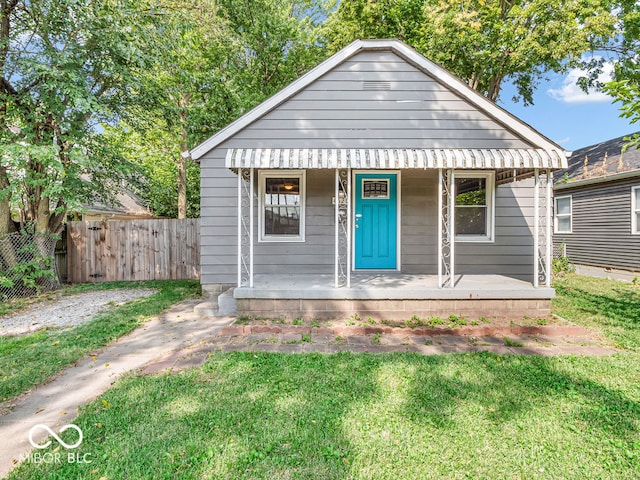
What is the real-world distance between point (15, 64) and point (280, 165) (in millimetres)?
6233

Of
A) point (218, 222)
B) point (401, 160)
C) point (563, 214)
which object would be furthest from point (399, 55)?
point (563, 214)

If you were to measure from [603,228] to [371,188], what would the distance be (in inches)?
369

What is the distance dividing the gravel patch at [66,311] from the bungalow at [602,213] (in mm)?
13587

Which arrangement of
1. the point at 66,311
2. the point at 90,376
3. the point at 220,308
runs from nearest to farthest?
1. the point at 90,376
2. the point at 220,308
3. the point at 66,311

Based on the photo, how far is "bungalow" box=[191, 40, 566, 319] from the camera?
6.54m

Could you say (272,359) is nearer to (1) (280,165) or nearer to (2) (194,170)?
(1) (280,165)

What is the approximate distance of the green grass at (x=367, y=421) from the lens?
2.16 meters

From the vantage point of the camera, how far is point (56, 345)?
4.32 meters

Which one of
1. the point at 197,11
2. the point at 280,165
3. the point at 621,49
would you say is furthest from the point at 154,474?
the point at 621,49

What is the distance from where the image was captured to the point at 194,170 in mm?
17562

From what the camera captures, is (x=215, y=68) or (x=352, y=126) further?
(x=215, y=68)

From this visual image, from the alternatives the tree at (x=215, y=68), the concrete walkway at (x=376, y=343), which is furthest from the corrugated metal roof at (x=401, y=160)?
the tree at (x=215, y=68)

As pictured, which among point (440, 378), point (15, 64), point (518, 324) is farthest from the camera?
point (15, 64)

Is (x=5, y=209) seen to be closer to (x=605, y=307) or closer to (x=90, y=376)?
(x=90, y=376)
